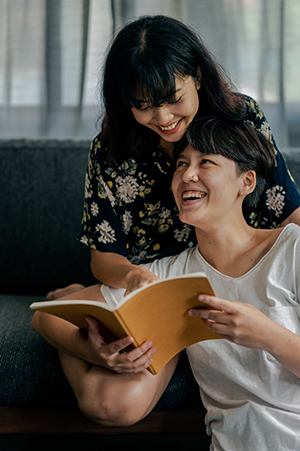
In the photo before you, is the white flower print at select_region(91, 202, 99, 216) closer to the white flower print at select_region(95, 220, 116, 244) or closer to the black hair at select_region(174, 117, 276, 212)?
the white flower print at select_region(95, 220, 116, 244)

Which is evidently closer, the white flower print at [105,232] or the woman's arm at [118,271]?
the woman's arm at [118,271]

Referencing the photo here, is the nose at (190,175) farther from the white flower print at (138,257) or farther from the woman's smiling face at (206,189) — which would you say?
the white flower print at (138,257)

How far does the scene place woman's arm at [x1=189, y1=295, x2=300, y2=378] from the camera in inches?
34.0

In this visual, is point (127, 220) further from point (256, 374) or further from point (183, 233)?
point (256, 374)

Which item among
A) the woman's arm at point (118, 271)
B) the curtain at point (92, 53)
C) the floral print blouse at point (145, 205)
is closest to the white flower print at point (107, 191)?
the floral print blouse at point (145, 205)

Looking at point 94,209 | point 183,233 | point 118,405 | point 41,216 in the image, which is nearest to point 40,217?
point 41,216

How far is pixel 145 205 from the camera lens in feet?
4.62

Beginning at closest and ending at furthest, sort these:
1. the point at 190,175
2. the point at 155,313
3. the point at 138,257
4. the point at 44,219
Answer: the point at 155,313 → the point at 190,175 → the point at 138,257 → the point at 44,219

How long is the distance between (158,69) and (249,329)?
0.65m

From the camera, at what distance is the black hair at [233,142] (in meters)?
1.18

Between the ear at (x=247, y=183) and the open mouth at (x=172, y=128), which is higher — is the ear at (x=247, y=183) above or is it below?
below

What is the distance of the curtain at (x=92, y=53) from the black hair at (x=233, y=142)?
97 cm

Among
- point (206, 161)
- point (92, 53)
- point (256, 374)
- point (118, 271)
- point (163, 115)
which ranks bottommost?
point (256, 374)

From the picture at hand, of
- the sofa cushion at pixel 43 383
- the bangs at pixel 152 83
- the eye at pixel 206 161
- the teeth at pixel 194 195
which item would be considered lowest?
the sofa cushion at pixel 43 383
